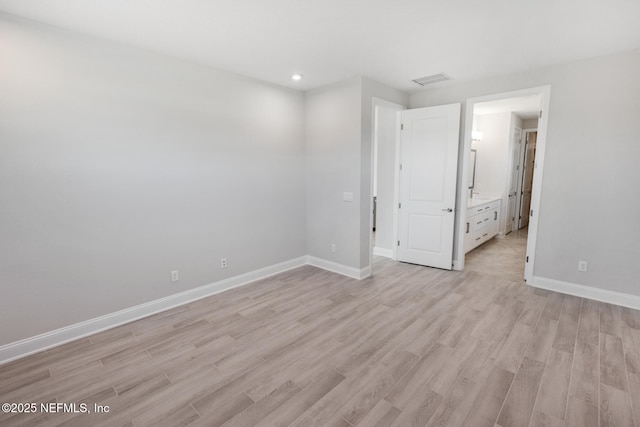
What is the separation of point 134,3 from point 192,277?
8.48 ft

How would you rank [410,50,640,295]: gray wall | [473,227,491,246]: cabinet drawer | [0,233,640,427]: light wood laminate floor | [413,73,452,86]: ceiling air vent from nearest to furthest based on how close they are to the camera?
[0,233,640,427]: light wood laminate floor, [410,50,640,295]: gray wall, [413,73,452,86]: ceiling air vent, [473,227,491,246]: cabinet drawer

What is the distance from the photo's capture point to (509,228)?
6965 mm

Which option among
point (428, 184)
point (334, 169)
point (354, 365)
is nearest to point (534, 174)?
point (428, 184)

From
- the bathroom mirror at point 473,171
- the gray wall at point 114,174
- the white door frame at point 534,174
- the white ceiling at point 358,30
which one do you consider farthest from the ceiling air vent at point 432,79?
the bathroom mirror at point 473,171

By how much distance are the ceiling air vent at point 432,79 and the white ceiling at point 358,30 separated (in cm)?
35

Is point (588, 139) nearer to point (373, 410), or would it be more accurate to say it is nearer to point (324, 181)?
point (324, 181)

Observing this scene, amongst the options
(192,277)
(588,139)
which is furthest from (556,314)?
(192,277)

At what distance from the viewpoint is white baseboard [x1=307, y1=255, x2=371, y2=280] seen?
4125 millimetres

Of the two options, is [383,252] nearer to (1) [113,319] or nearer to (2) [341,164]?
(2) [341,164]

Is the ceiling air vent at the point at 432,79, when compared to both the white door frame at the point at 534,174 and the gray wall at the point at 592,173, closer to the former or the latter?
the white door frame at the point at 534,174

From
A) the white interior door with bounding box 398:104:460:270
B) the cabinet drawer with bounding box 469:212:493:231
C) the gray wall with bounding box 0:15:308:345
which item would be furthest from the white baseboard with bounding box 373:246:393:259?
the gray wall with bounding box 0:15:308:345

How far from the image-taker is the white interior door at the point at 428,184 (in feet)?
13.9

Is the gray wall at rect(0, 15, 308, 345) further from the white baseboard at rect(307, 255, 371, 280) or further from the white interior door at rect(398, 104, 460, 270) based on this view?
the white interior door at rect(398, 104, 460, 270)

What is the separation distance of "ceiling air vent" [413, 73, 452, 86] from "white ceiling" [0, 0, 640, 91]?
1.13ft
